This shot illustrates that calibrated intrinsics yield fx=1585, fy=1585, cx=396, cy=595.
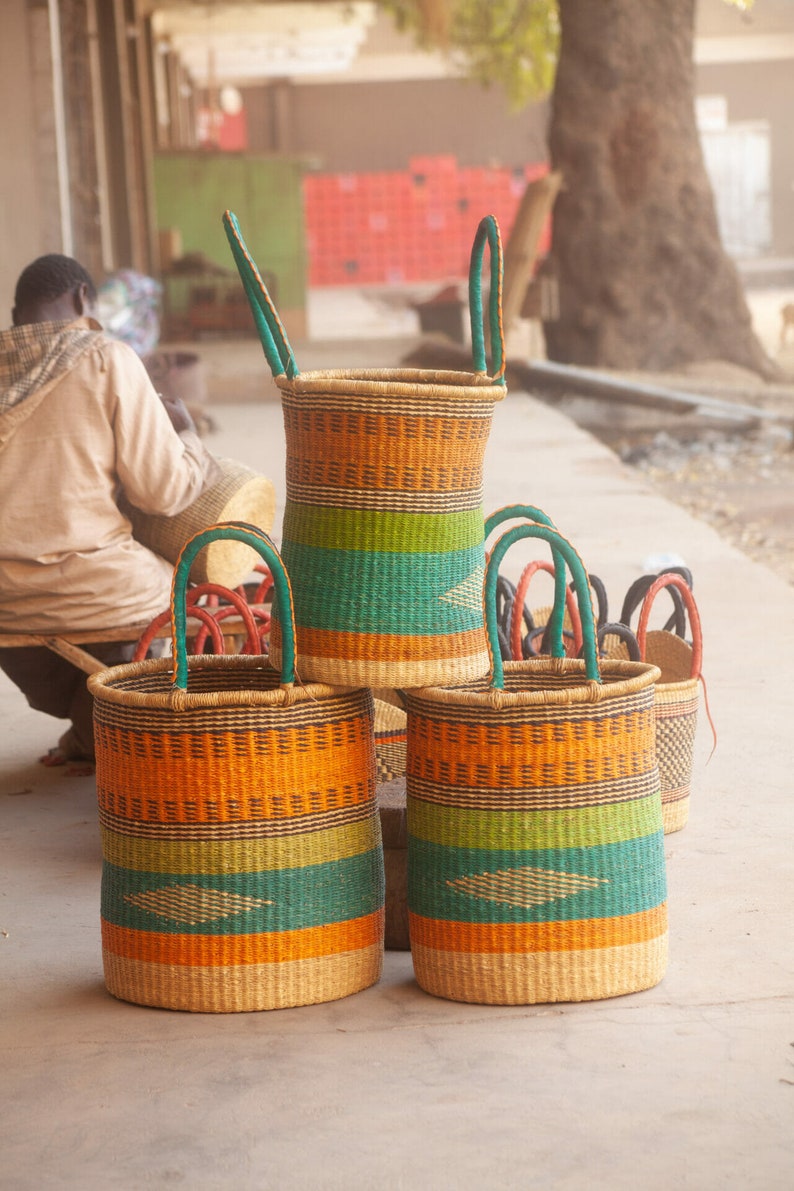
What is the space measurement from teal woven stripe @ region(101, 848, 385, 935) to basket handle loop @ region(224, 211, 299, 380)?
861 mm

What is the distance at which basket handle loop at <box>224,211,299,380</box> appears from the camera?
108 inches

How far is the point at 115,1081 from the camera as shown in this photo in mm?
2389

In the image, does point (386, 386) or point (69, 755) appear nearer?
point (386, 386)

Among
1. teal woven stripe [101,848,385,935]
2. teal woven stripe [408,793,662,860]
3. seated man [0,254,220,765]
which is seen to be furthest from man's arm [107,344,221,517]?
teal woven stripe [408,793,662,860]

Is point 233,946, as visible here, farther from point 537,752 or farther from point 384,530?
point 384,530

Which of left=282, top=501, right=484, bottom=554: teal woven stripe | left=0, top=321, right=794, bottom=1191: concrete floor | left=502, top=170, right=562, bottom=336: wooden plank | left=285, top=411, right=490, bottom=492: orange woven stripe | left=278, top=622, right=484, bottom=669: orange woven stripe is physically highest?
left=502, top=170, right=562, bottom=336: wooden plank

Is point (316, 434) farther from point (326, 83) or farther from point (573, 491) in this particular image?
point (326, 83)

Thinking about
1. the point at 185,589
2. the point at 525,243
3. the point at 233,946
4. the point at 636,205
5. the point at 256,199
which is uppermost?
the point at 256,199

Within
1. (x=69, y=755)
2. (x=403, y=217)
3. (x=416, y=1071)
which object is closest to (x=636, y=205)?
(x=69, y=755)

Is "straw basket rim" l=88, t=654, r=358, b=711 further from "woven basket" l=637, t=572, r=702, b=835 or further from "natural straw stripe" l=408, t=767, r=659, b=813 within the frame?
"woven basket" l=637, t=572, r=702, b=835

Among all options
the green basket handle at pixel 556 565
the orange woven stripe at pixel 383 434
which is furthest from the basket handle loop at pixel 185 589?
the green basket handle at pixel 556 565

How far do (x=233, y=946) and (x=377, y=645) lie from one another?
0.55 metres

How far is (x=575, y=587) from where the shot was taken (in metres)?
2.74

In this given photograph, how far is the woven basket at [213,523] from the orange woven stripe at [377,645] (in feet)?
4.29
